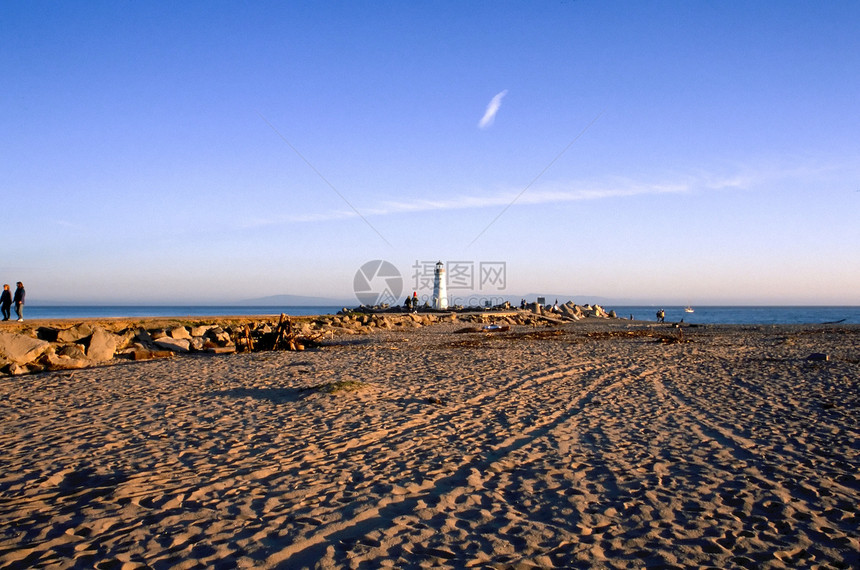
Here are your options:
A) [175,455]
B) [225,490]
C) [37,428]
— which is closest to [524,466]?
[225,490]

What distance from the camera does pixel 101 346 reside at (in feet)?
44.0

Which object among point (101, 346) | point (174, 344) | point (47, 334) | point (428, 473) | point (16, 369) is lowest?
point (428, 473)

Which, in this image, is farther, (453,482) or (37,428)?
(37,428)

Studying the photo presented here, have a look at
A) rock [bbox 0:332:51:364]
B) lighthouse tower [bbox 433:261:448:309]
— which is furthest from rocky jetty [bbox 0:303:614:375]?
lighthouse tower [bbox 433:261:448:309]

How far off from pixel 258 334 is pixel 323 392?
10.7 metres

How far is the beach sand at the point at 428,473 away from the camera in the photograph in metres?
3.78

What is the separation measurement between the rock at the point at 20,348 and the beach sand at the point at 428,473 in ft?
7.16

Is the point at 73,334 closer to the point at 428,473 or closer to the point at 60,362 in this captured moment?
the point at 60,362

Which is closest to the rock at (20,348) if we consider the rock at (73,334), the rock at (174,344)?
the rock at (73,334)

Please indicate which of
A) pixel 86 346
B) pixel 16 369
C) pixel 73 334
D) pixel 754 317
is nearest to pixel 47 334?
pixel 73 334

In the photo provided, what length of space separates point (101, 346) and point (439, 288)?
30.8 m

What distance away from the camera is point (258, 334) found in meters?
18.7

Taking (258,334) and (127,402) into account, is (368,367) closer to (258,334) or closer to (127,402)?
(127,402)

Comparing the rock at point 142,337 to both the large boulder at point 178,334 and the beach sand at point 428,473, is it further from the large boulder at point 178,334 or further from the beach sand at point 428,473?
the beach sand at point 428,473
